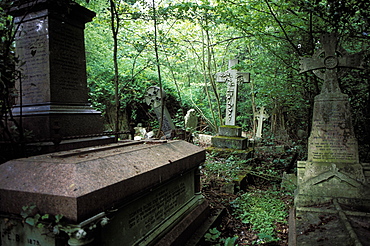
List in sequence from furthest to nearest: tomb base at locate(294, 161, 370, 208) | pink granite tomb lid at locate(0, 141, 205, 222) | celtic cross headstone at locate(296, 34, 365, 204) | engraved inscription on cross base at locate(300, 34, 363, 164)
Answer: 1. engraved inscription on cross base at locate(300, 34, 363, 164)
2. celtic cross headstone at locate(296, 34, 365, 204)
3. tomb base at locate(294, 161, 370, 208)
4. pink granite tomb lid at locate(0, 141, 205, 222)

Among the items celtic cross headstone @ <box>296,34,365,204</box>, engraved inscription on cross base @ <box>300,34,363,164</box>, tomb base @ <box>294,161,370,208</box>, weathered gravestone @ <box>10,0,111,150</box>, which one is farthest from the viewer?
engraved inscription on cross base @ <box>300,34,363,164</box>

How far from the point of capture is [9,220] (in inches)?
70.0

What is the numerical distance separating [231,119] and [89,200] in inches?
270

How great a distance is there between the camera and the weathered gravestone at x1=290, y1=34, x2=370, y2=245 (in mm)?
3609

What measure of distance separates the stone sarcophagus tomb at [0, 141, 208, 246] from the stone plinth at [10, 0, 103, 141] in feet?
2.72

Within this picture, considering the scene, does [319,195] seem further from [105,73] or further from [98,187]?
[105,73]

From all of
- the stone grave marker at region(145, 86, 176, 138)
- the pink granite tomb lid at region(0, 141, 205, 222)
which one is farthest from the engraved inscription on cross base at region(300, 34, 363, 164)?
the stone grave marker at region(145, 86, 176, 138)

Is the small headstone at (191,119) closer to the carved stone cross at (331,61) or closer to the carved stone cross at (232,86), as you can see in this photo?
the carved stone cross at (232,86)

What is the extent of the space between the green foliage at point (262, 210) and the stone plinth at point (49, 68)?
292 centimetres

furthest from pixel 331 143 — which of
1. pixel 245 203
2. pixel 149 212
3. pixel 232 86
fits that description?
pixel 232 86

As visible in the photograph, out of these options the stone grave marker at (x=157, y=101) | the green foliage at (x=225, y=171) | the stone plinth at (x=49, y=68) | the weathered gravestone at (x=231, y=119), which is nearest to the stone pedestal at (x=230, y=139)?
the weathered gravestone at (x=231, y=119)

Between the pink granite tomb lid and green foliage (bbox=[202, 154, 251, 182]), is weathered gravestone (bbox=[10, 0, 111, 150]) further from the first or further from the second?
green foliage (bbox=[202, 154, 251, 182])

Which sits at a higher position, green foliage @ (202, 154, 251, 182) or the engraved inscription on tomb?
the engraved inscription on tomb

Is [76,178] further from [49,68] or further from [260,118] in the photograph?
[260,118]
